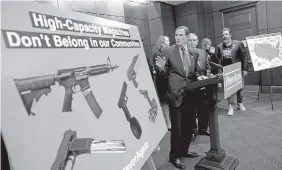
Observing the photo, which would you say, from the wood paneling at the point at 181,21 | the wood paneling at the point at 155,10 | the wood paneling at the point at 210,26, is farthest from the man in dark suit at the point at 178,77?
the wood paneling at the point at 181,21

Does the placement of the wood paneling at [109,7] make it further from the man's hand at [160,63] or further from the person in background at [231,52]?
the man's hand at [160,63]

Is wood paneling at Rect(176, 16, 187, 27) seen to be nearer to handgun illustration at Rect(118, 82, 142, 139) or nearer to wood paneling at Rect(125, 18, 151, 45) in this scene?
wood paneling at Rect(125, 18, 151, 45)

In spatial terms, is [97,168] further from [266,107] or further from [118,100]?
[266,107]

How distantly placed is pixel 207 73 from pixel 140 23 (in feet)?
15.4

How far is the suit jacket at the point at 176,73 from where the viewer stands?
89.9 inches

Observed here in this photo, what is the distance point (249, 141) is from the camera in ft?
9.78

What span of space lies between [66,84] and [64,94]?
0.04 m

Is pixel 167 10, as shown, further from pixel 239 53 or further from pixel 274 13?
pixel 239 53

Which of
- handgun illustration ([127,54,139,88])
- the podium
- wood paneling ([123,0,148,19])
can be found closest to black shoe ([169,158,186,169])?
the podium

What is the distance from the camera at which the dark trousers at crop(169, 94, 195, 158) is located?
2.39 metres

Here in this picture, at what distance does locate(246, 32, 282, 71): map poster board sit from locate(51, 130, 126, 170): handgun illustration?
429cm

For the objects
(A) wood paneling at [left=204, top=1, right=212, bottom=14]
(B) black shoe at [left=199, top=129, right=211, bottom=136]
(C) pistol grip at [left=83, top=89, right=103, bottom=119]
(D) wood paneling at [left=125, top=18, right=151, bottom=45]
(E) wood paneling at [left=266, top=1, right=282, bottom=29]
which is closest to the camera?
(C) pistol grip at [left=83, top=89, right=103, bottom=119]

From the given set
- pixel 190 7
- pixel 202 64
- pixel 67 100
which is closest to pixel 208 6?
pixel 190 7

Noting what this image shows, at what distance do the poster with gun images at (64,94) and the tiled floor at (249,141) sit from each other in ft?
2.51
